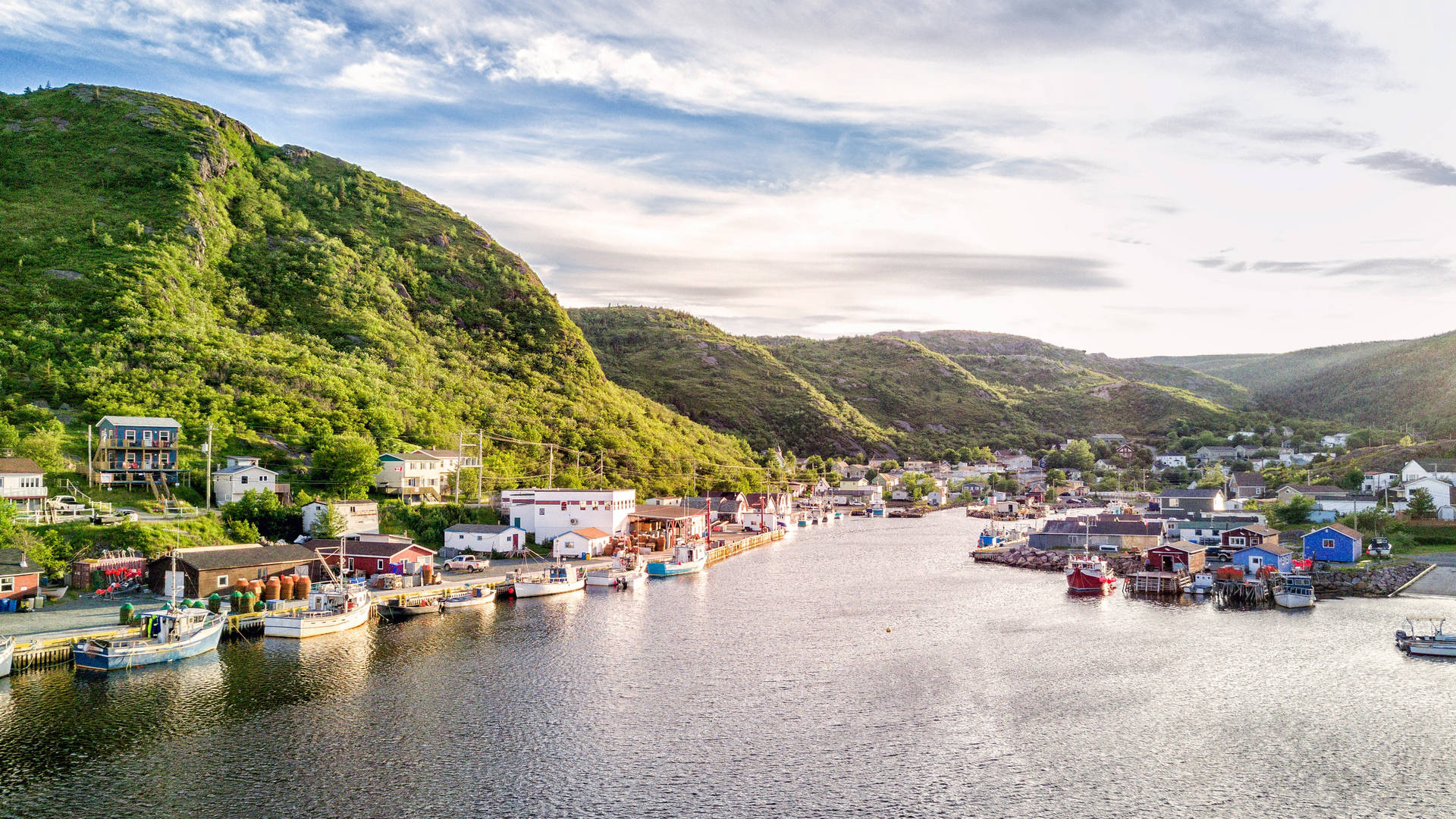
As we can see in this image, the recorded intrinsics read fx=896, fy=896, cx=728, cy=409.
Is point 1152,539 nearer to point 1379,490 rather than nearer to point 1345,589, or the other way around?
point 1345,589

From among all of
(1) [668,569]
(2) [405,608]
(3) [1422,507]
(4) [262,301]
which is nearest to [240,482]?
(2) [405,608]

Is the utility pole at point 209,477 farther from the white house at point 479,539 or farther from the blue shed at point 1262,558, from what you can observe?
the blue shed at point 1262,558

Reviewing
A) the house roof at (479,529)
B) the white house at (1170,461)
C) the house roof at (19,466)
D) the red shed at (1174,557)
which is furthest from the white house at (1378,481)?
the house roof at (19,466)

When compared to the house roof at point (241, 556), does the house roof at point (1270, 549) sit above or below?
below

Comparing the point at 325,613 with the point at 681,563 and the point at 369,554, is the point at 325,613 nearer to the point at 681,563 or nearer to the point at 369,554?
the point at 369,554

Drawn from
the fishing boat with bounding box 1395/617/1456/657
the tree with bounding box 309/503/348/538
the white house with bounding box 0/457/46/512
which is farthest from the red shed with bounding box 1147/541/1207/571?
the white house with bounding box 0/457/46/512

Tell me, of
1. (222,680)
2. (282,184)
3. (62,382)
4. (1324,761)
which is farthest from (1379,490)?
(282,184)
